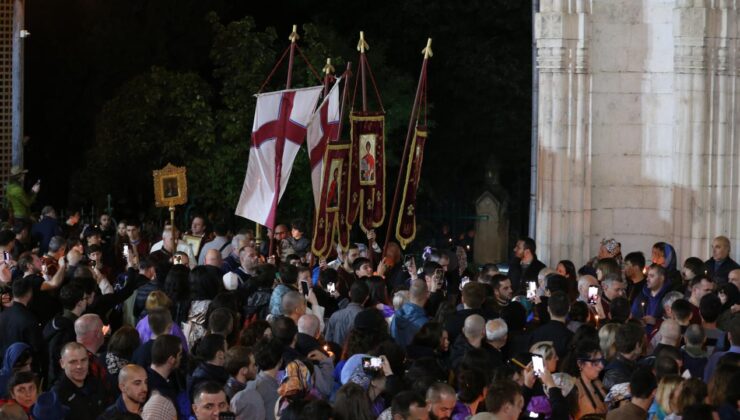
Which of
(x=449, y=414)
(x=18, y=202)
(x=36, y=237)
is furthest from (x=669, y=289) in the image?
(x=18, y=202)

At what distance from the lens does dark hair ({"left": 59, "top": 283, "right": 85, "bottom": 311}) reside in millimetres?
12719

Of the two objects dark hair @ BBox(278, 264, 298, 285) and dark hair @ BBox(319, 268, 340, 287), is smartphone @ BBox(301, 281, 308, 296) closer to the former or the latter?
dark hair @ BBox(278, 264, 298, 285)

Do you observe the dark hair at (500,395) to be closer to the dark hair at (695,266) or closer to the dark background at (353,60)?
the dark hair at (695,266)

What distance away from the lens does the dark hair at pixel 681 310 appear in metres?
12.4

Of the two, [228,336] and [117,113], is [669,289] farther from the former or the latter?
[117,113]

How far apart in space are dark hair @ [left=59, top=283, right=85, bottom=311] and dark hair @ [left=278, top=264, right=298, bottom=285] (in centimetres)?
223

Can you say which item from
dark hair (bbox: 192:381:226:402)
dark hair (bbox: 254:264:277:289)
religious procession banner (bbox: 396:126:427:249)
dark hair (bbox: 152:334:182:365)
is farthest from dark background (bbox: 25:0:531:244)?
dark hair (bbox: 192:381:226:402)

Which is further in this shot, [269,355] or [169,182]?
[169,182]

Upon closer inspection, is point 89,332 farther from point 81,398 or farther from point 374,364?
point 374,364

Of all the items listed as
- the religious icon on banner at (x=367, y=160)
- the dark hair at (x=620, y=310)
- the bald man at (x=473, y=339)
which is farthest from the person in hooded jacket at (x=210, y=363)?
the religious icon on banner at (x=367, y=160)

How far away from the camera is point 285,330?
11078 mm

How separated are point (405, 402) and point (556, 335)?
10.9 ft

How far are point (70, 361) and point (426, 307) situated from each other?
4361 mm

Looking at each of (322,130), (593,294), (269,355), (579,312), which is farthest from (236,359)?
(322,130)
